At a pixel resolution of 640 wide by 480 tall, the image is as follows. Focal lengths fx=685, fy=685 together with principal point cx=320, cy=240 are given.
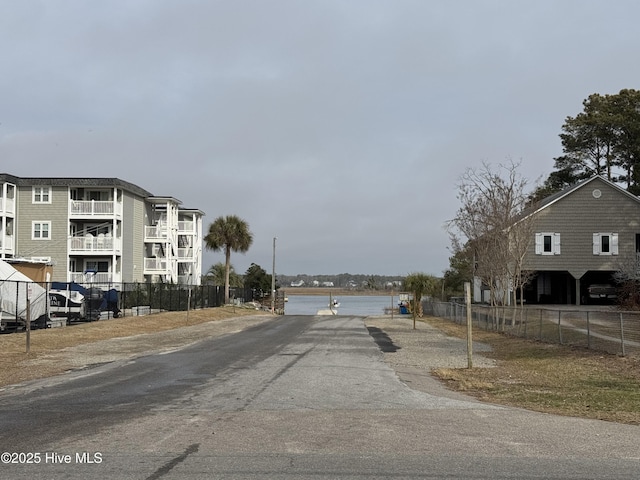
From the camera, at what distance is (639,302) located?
37.4 m

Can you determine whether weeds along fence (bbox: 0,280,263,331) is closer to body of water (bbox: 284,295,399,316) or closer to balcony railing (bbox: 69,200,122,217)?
balcony railing (bbox: 69,200,122,217)

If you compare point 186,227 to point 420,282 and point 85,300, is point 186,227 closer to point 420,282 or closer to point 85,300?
point 420,282

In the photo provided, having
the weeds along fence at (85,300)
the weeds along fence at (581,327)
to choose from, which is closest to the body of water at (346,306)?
the weeds along fence at (85,300)

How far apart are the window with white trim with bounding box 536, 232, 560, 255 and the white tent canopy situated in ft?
106

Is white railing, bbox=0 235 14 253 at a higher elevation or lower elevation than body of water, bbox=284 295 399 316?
higher

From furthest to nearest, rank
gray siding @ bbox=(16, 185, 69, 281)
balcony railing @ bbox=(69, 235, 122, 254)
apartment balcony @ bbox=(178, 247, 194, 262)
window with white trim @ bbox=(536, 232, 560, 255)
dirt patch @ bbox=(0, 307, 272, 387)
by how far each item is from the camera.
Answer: apartment balcony @ bbox=(178, 247, 194, 262), balcony railing @ bbox=(69, 235, 122, 254), gray siding @ bbox=(16, 185, 69, 281), window with white trim @ bbox=(536, 232, 560, 255), dirt patch @ bbox=(0, 307, 272, 387)

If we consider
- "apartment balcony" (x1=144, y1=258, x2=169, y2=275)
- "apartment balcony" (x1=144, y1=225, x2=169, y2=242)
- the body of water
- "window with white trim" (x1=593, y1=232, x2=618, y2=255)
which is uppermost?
"apartment balcony" (x1=144, y1=225, x2=169, y2=242)

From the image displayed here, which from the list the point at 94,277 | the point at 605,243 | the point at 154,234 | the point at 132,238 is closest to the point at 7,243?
the point at 94,277

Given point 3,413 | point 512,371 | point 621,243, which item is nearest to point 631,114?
point 621,243

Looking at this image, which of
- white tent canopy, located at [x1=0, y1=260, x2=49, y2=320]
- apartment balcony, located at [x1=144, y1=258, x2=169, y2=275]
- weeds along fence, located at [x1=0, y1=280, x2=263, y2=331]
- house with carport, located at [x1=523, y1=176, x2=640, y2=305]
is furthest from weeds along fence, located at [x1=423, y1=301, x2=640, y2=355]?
apartment balcony, located at [x1=144, y1=258, x2=169, y2=275]

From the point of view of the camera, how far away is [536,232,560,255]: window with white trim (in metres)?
47.0

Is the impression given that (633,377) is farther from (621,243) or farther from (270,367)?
(621,243)

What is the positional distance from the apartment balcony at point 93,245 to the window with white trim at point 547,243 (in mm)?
30811

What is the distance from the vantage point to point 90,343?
2439 centimetres
